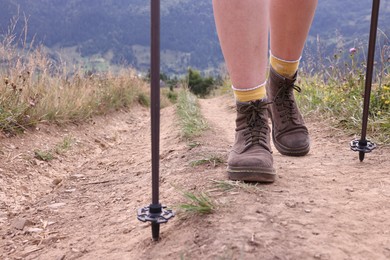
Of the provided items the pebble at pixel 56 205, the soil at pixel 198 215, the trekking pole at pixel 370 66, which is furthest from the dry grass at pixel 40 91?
the trekking pole at pixel 370 66

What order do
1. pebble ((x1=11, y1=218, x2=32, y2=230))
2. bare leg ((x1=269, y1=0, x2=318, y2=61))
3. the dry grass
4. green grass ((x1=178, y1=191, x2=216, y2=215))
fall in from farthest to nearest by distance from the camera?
1. the dry grass
2. bare leg ((x1=269, y1=0, x2=318, y2=61))
3. pebble ((x1=11, y1=218, x2=32, y2=230))
4. green grass ((x1=178, y1=191, x2=216, y2=215))

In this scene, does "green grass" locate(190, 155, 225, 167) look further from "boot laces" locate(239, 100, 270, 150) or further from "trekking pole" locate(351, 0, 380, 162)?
"trekking pole" locate(351, 0, 380, 162)

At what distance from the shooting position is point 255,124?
64.8 inches

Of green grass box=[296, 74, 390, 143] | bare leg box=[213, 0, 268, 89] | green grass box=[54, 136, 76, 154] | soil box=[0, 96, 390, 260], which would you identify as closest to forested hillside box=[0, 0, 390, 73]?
green grass box=[296, 74, 390, 143]

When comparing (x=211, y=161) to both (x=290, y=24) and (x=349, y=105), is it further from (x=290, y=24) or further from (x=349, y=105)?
(x=349, y=105)

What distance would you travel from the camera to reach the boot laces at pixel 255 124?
5.37 feet

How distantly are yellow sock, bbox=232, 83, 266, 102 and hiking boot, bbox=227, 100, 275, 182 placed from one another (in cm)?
2

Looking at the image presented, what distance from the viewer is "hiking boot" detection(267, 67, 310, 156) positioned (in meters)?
2.02

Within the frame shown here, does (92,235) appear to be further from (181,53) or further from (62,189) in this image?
(181,53)

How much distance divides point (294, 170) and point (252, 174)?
0.39 metres

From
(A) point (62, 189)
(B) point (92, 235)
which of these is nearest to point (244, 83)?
(B) point (92, 235)

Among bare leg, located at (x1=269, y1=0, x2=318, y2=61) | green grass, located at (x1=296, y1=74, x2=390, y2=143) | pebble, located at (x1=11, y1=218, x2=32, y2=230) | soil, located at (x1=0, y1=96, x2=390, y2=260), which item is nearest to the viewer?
soil, located at (x1=0, y1=96, x2=390, y2=260)

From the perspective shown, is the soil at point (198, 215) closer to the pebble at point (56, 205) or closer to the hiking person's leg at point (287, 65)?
the pebble at point (56, 205)

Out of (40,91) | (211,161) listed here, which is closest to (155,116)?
(211,161)
